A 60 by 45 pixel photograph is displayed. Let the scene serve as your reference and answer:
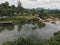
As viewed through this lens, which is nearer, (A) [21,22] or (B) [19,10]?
(A) [21,22]

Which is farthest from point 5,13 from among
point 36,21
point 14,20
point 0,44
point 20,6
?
point 0,44

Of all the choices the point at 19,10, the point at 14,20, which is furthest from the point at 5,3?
the point at 14,20

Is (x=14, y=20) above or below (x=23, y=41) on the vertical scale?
below

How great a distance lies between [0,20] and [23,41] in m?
44.1

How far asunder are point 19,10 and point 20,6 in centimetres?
569

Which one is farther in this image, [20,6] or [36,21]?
[20,6]

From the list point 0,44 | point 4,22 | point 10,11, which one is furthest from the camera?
point 10,11

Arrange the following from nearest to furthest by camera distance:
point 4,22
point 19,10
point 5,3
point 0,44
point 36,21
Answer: point 0,44
point 4,22
point 36,21
point 5,3
point 19,10

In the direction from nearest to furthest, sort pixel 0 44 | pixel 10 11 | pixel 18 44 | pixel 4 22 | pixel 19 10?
pixel 18 44 → pixel 0 44 → pixel 4 22 → pixel 10 11 → pixel 19 10

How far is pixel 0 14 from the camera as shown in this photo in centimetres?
7050

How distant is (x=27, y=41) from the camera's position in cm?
2009

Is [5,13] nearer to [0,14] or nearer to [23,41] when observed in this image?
[0,14]

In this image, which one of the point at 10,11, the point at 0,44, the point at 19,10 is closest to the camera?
the point at 0,44

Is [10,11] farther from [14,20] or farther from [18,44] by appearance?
[18,44]
